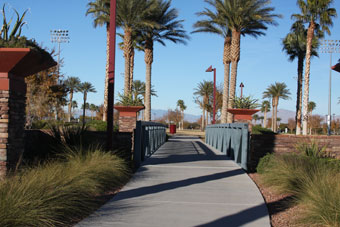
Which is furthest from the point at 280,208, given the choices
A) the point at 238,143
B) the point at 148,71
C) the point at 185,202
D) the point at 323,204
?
the point at 148,71

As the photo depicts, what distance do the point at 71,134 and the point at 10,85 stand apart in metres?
3.41

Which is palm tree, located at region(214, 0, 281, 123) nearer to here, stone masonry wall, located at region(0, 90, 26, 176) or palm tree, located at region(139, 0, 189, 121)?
palm tree, located at region(139, 0, 189, 121)

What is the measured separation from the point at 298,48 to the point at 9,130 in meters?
37.5

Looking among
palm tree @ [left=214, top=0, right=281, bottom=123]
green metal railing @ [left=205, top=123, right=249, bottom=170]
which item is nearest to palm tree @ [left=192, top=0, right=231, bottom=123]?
palm tree @ [left=214, top=0, right=281, bottom=123]

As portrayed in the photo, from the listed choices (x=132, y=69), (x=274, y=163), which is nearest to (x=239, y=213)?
(x=274, y=163)

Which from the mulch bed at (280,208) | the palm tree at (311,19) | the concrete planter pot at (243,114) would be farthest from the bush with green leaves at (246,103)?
the palm tree at (311,19)

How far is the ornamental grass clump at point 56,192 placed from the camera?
16.7ft

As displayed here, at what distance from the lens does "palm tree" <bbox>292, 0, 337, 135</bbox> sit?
34.1 metres

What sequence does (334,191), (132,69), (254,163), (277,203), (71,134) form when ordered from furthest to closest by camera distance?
(132,69) < (254,163) < (71,134) < (277,203) < (334,191)

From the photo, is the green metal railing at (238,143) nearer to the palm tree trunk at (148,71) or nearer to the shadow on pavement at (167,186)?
the shadow on pavement at (167,186)

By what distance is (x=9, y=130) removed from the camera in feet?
25.2

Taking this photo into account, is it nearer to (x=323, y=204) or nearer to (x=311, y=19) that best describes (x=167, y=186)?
(x=323, y=204)

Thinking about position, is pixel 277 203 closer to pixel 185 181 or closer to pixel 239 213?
pixel 239 213

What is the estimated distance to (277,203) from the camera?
7512 millimetres
